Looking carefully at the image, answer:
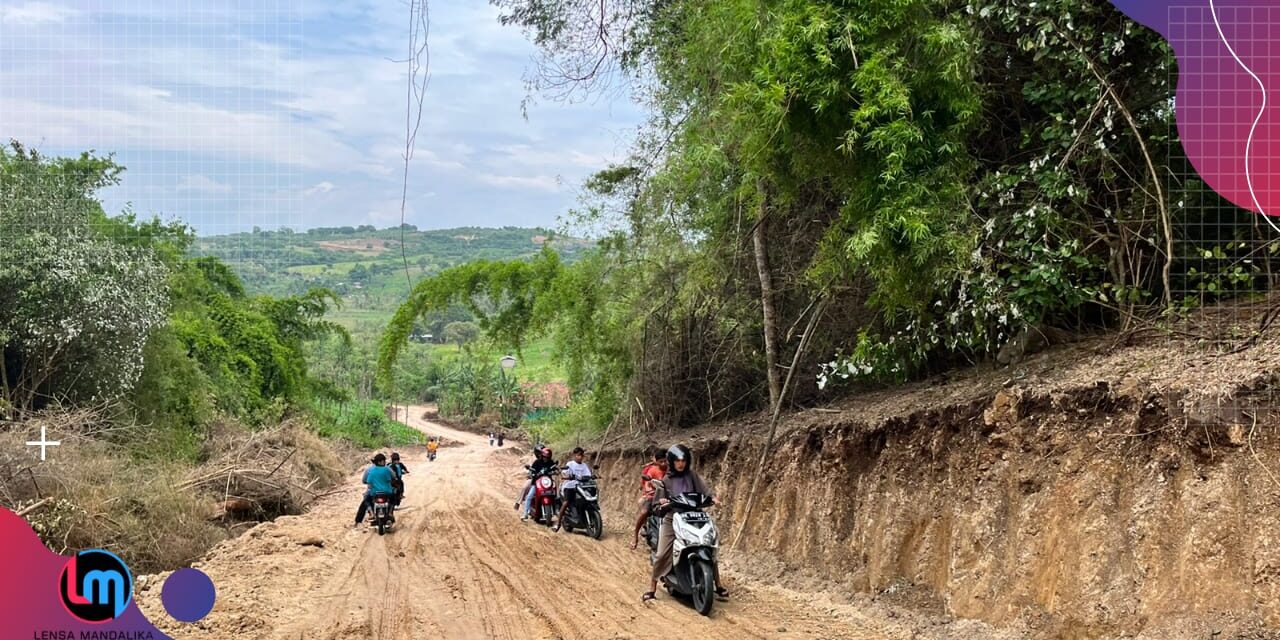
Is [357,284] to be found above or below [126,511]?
above

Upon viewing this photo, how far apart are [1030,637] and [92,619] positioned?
5415mm

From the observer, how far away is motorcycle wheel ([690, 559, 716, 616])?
22.4 feet

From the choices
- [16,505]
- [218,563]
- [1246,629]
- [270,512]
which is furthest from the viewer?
[270,512]

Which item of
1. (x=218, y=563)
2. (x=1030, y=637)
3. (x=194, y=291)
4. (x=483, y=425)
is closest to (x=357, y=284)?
(x=194, y=291)

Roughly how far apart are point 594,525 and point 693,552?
5.10 metres

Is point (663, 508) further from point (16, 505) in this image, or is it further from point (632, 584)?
point (16, 505)

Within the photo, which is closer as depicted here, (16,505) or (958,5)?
(958,5)

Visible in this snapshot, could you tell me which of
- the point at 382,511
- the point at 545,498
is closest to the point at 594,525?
the point at 545,498

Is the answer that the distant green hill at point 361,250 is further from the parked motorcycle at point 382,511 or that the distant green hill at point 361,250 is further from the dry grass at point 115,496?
the dry grass at point 115,496

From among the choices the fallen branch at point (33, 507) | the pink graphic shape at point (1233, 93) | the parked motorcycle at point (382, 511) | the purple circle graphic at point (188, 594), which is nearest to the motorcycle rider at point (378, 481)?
the parked motorcycle at point (382, 511)

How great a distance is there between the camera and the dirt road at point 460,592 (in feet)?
20.4

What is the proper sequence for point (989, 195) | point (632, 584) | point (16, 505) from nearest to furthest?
point (989, 195)
point (632, 584)
point (16, 505)

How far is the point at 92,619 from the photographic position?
363 centimetres
